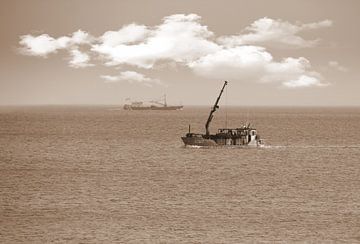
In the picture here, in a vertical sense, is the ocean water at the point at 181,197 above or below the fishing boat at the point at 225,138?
below

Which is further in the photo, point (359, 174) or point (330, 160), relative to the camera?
point (330, 160)

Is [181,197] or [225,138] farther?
[225,138]

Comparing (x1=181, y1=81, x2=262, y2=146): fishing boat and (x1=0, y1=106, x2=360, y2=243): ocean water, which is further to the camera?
(x1=181, y1=81, x2=262, y2=146): fishing boat

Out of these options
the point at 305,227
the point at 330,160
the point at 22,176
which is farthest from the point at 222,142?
the point at 305,227

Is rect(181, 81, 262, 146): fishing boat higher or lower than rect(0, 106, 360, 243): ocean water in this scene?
higher

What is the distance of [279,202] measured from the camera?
5834cm

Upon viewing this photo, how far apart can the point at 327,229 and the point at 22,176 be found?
4357 cm

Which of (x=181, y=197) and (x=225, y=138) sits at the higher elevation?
(x=225, y=138)

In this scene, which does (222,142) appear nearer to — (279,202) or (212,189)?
(212,189)

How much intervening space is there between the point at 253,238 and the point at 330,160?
56908mm

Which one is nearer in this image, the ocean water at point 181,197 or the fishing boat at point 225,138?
the ocean water at point 181,197

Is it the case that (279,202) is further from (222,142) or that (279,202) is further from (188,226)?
(222,142)

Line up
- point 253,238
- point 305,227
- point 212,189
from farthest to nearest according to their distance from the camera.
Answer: point 212,189, point 305,227, point 253,238

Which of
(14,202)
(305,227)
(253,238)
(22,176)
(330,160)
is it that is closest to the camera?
(253,238)
